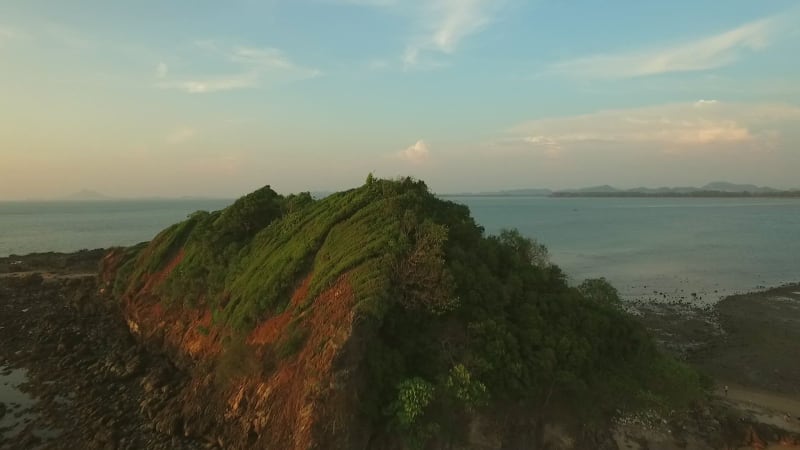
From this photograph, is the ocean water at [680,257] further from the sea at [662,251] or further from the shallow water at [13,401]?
the shallow water at [13,401]

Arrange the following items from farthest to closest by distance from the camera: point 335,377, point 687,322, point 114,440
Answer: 1. point 687,322
2. point 114,440
3. point 335,377

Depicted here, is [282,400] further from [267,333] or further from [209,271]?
[209,271]

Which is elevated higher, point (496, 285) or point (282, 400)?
point (496, 285)

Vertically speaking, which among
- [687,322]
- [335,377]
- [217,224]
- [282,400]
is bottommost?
[687,322]

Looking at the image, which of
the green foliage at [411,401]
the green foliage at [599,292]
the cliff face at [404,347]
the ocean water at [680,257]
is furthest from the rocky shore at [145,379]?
the ocean water at [680,257]

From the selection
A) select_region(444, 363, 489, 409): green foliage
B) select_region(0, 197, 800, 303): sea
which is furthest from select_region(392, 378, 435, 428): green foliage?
select_region(0, 197, 800, 303): sea

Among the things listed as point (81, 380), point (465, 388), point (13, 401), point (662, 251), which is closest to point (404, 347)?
point (465, 388)

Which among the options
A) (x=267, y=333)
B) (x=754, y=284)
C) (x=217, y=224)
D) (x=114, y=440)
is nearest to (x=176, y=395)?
(x=114, y=440)

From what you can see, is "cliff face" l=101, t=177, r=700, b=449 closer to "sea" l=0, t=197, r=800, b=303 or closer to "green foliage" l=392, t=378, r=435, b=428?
"green foliage" l=392, t=378, r=435, b=428
